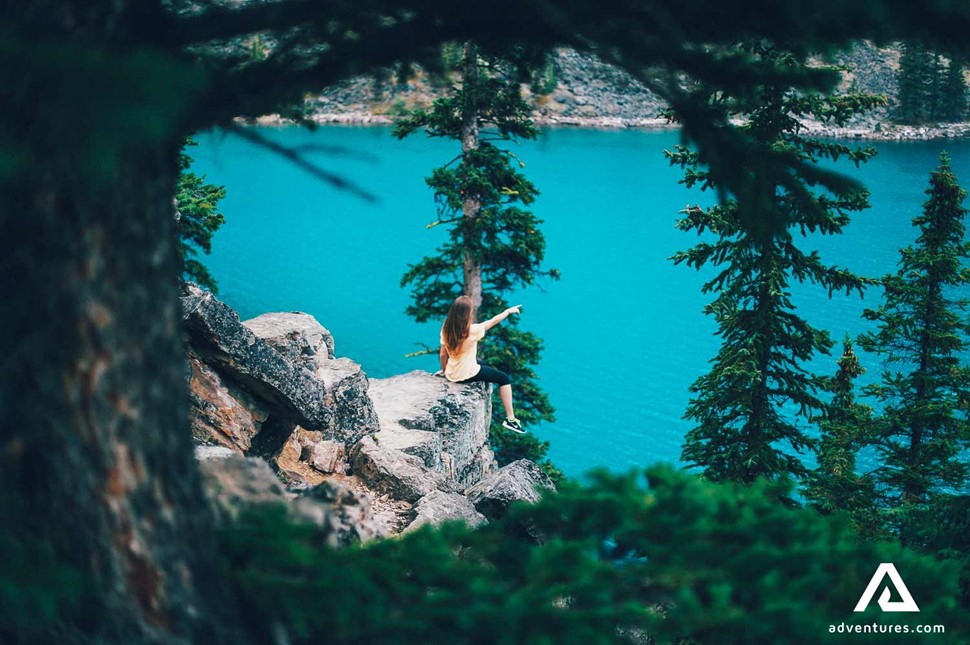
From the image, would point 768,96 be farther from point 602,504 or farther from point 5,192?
point 5,192

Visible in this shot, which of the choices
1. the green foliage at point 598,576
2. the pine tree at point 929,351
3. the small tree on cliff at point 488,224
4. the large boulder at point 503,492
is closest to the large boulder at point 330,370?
the large boulder at point 503,492

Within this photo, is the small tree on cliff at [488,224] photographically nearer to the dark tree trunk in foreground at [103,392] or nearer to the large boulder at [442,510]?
the large boulder at [442,510]

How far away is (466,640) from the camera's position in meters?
3.93

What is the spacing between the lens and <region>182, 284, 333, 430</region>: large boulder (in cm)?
1144

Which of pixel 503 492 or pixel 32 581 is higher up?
pixel 503 492

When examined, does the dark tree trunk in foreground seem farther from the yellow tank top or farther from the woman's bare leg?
the woman's bare leg

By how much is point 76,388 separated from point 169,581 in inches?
37.0

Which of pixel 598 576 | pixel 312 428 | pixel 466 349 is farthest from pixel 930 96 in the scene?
pixel 598 576

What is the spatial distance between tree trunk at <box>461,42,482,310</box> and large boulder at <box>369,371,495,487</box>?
385cm

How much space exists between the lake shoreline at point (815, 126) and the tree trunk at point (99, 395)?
80.5m

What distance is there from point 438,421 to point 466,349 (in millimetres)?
1664

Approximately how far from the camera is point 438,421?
643 inches

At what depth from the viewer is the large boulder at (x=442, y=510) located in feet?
35.4

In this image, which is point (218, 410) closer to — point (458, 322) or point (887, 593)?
point (458, 322)
